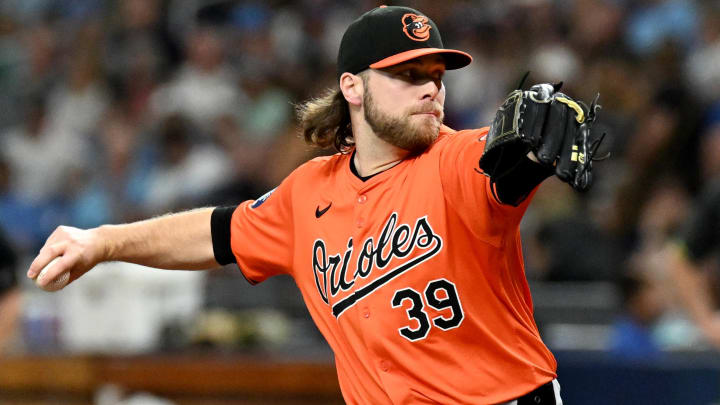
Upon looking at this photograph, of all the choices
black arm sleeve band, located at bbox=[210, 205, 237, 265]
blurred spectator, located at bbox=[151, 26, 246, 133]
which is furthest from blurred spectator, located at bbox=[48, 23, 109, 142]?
black arm sleeve band, located at bbox=[210, 205, 237, 265]

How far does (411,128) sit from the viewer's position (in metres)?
3.41

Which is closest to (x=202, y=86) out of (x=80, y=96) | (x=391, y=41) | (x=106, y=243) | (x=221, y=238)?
(x=80, y=96)

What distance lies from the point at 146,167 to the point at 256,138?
146 centimetres

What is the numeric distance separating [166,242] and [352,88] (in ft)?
2.79

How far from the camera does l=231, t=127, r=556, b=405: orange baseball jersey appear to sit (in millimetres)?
3215

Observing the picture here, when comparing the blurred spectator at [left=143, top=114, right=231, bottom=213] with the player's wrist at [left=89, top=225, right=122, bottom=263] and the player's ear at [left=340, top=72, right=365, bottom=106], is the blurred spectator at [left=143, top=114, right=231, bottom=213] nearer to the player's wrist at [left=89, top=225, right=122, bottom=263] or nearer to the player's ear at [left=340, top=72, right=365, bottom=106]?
the player's wrist at [left=89, top=225, right=122, bottom=263]

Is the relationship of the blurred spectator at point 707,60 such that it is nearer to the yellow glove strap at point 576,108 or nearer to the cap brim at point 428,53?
the cap brim at point 428,53

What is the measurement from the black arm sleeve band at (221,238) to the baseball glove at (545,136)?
4.09ft

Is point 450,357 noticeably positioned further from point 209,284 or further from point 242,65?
point 242,65

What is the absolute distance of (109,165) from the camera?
1067 cm

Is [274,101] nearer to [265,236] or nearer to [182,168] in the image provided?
[182,168]

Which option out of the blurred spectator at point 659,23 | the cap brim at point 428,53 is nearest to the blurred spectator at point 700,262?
the blurred spectator at point 659,23

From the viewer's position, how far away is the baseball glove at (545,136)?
9.26ft

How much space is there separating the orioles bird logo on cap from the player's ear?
249mm
